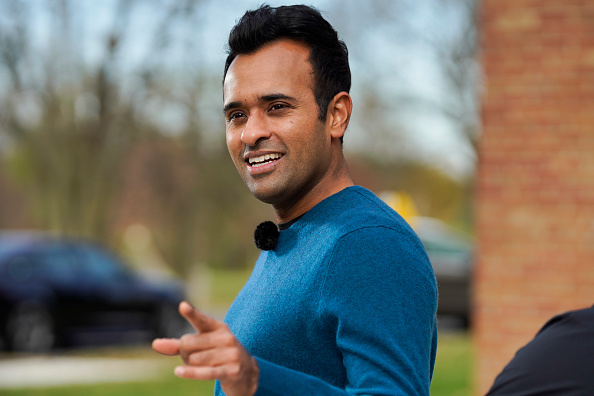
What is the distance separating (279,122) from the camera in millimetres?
1837

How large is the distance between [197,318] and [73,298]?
38.2ft

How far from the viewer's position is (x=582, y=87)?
5.12 m

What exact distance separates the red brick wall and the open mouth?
3627mm

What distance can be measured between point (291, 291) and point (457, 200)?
113ft

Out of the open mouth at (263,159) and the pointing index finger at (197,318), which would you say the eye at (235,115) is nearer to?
the open mouth at (263,159)

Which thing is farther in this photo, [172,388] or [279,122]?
[172,388]

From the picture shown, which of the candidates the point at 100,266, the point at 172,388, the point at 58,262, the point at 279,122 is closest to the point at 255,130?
the point at 279,122

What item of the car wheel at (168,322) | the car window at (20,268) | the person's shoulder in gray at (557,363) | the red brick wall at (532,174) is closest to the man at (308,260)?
the person's shoulder in gray at (557,363)

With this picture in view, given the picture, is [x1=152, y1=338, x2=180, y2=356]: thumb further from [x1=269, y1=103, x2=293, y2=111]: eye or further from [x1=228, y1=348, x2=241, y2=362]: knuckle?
[x1=269, y1=103, x2=293, y2=111]: eye

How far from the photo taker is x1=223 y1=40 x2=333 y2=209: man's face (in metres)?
1.82

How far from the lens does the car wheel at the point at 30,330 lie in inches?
461

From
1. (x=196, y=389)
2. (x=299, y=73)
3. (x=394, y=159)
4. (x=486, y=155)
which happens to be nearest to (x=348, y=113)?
(x=299, y=73)

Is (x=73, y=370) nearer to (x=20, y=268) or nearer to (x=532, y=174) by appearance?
(x=20, y=268)

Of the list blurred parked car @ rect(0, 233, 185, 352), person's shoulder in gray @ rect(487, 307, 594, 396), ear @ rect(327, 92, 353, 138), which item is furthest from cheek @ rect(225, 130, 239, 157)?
blurred parked car @ rect(0, 233, 185, 352)
